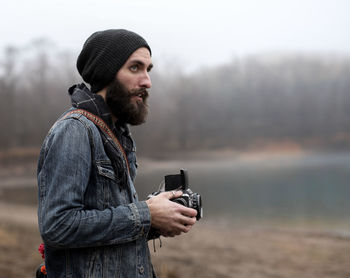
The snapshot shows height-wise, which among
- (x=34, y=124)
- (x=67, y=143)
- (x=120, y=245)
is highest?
(x=67, y=143)

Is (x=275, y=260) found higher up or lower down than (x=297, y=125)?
higher up

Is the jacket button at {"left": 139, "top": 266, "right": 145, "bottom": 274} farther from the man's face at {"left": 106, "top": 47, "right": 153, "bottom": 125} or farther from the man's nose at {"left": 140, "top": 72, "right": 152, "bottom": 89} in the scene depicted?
the man's nose at {"left": 140, "top": 72, "right": 152, "bottom": 89}

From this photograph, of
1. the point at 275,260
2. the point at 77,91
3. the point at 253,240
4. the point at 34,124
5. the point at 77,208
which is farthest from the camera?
the point at 34,124

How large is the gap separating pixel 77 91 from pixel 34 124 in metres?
35.8

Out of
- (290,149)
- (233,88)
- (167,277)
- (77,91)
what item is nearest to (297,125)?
(290,149)

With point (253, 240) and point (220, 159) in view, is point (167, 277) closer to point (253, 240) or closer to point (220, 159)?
point (253, 240)

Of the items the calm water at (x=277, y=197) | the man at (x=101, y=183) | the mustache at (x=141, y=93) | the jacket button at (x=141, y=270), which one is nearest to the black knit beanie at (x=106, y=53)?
the man at (x=101, y=183)

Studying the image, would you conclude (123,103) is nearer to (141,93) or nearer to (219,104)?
(141,93)

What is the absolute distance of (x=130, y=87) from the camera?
5.33 feet

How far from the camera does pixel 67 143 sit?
4.43 ft

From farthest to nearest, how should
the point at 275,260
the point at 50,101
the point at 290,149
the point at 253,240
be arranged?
the point at 290,149, the point at 50,101, the point at 253,240, the point at 275,260

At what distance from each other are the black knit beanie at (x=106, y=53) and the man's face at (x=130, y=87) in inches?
1.1

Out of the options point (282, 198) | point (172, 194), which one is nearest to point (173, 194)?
point (172, 194)

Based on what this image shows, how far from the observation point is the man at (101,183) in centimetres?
132
